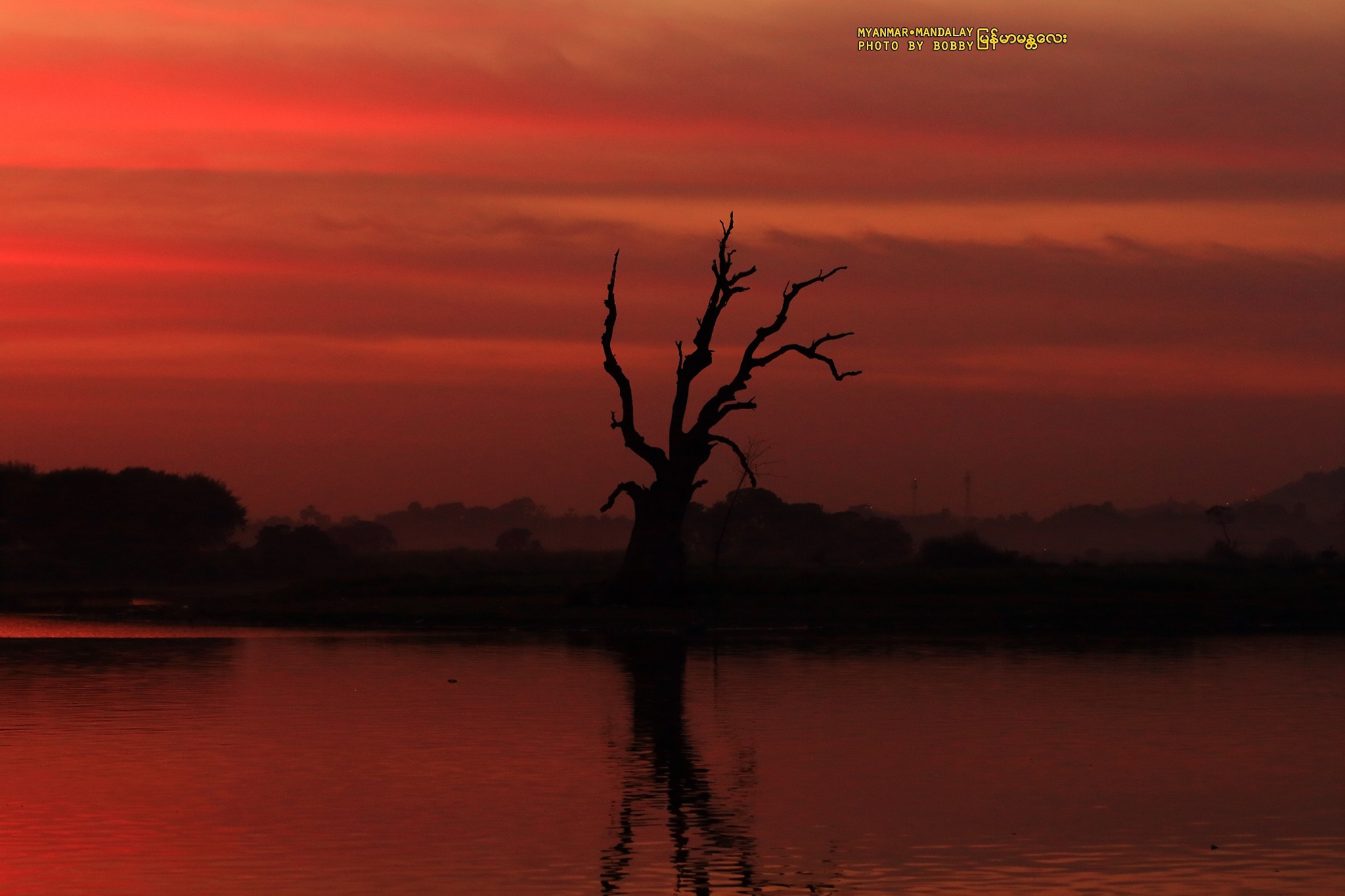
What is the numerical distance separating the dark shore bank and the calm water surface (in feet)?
54.6

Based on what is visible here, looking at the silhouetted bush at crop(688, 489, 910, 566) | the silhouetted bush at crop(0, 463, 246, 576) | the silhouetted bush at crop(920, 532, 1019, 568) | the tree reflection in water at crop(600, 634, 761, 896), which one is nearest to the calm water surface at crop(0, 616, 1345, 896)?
the tree reflection in water at crop(600, 634, 761, 896)

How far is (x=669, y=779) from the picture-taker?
75.2 feet

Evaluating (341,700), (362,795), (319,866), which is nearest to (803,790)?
(362,795)

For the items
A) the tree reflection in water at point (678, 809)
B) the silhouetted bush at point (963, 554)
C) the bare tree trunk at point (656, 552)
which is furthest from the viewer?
the silhouetted bush at point (963, 554)

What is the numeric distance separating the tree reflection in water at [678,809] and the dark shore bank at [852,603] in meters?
24.0

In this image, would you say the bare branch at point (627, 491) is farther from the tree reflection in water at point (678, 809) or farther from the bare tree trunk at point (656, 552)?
the tree reflection in water at point (678, 809)

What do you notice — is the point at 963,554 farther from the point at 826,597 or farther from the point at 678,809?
the point at 678,809

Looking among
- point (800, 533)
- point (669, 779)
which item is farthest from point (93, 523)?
point (669, 779)

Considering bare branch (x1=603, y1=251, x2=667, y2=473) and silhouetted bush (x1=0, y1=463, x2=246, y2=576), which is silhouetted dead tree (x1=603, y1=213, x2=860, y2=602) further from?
silhouetted bush (x1=0, y1=463, x2=246, y2=576)

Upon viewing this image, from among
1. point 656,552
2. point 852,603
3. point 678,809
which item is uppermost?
point 656,552

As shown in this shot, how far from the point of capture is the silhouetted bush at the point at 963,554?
79.0m

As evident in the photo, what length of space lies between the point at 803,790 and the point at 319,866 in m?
6.62

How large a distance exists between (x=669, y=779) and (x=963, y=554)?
5813cm

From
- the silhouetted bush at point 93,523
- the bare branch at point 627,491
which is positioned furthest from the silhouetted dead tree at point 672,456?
the silhouetted bush at point 93,523
